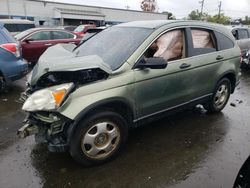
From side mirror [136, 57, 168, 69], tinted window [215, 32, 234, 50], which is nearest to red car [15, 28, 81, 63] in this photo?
tinted window [215, 32, 234, 50]

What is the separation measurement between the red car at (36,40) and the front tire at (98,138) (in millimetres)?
7445

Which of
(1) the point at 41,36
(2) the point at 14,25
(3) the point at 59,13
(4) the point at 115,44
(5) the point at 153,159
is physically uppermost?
(3) the point at 59,13

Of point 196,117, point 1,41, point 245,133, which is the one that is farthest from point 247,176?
point 1,41

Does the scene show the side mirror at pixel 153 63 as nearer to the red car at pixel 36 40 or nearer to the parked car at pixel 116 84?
the parked car at pixel 116 84

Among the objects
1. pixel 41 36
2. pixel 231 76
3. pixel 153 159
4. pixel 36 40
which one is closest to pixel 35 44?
pixel 36 40

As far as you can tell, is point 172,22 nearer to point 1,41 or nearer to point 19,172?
point 19,172

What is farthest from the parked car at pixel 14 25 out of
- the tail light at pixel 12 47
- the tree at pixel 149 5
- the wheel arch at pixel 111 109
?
the tree at pixel 149 5

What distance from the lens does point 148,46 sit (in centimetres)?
346

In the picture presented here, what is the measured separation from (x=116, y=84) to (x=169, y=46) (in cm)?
126

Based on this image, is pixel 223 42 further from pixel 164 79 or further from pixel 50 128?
pixel 50 128

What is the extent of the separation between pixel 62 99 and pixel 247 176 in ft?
6.40

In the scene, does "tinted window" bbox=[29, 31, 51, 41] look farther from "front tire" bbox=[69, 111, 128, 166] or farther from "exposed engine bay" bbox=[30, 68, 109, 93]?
"front tire" bbox=[69, 111, 128, 166]

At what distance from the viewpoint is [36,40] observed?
32.1 feet

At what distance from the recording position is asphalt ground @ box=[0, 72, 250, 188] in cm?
299
